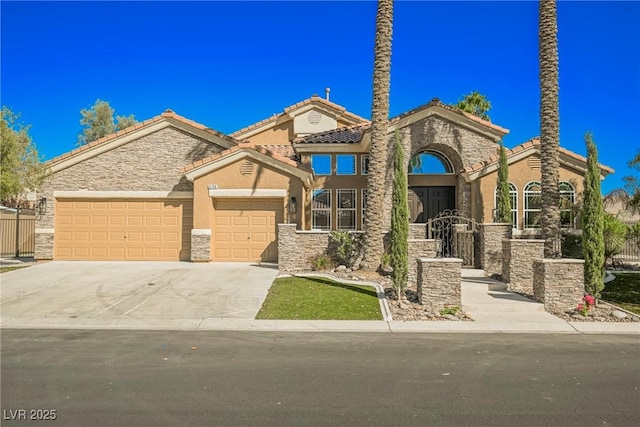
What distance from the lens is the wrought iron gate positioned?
16.2 meters

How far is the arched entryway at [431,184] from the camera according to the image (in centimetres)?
1973

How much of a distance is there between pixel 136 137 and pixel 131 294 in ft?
28.4

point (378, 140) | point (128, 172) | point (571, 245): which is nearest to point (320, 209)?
point (378, 140)

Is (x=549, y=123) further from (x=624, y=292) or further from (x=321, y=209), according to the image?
(x=321, y=209)

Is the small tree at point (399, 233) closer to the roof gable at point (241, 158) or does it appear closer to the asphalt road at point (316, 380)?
the asphalt road at point (316, 380)

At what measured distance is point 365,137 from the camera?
60.2ft

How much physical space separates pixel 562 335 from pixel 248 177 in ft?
38.4

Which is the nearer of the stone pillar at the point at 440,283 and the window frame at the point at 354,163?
the stone pillar at the point at 440,283

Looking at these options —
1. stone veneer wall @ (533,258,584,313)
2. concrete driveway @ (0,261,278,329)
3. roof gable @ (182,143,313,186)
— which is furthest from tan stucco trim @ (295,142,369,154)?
stone veneer wall @ (533,258,584,313)

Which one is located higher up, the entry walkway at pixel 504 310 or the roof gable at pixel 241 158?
the roof gable at pixel 241 158

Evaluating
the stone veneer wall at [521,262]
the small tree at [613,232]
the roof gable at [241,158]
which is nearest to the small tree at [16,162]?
the roof gable at [241,158]

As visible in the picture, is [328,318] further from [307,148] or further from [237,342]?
[307,148]

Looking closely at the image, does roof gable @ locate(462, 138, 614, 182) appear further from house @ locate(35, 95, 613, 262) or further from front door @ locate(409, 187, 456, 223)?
front door @ locate(409, 187, 456, 223)

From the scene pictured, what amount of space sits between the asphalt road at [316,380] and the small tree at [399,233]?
301cm
